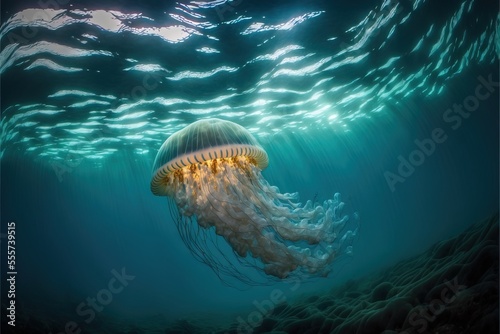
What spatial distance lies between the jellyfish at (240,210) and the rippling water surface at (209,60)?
3880 millimetres

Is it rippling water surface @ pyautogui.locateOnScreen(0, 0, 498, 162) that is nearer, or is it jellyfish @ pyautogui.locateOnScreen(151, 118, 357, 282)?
jellyfish @ pyautogui.locateOnScreen(151, 118, 357, 282)

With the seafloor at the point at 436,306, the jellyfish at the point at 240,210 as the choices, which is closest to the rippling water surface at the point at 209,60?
the jellyfish at the point at 240,210

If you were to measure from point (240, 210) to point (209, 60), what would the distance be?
5.60 meters

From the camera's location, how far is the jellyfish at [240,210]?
4680 millimetres

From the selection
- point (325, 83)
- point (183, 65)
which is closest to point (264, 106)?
point (325, 83)

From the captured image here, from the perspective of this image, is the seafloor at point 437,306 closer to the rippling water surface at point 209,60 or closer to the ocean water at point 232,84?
the ocean water at point 232,84

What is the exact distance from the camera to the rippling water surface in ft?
23.5

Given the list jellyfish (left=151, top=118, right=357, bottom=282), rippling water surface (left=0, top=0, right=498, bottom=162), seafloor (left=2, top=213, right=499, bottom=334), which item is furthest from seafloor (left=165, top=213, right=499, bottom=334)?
rippling water surface (left=0, top=0, right=498, bottom=162)

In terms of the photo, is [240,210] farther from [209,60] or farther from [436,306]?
[209,60]

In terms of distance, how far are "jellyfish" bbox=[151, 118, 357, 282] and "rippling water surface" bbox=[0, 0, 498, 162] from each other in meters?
3.88

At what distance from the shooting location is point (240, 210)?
4879 mm

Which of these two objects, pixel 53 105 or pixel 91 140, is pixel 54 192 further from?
pixel 53 105

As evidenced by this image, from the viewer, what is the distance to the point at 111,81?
938 centimetres

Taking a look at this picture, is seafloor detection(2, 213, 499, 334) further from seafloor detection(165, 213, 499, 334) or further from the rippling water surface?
the rippling water surface
